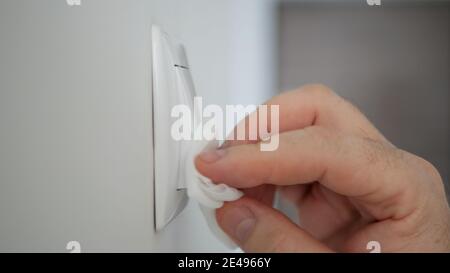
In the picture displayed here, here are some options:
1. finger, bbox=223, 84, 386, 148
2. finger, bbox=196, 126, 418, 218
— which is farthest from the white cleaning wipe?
finger, bbox=223, 84, 386, 148

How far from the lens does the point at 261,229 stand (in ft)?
1.03

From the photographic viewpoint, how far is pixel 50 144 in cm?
19

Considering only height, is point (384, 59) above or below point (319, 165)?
above

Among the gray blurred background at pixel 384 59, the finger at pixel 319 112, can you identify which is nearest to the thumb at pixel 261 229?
the finger at pixel 319 112

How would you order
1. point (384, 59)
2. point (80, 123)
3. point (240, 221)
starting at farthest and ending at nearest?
point (384, 59)
point (240, 221)
point (80, 123)

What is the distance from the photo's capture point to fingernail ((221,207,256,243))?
1.04ft

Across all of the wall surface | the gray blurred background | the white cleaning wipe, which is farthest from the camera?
the gray blurred background

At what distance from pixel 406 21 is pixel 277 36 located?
335 millimetres

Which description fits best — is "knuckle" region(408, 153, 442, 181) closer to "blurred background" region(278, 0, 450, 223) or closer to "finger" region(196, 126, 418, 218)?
"finger" region(196, 126, 418, 218)

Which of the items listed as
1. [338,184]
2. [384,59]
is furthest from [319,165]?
[384,59]

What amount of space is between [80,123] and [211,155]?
0.11m

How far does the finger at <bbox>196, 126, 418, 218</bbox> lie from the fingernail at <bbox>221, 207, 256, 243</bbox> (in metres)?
0.03

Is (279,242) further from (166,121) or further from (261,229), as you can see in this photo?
(166,121)
